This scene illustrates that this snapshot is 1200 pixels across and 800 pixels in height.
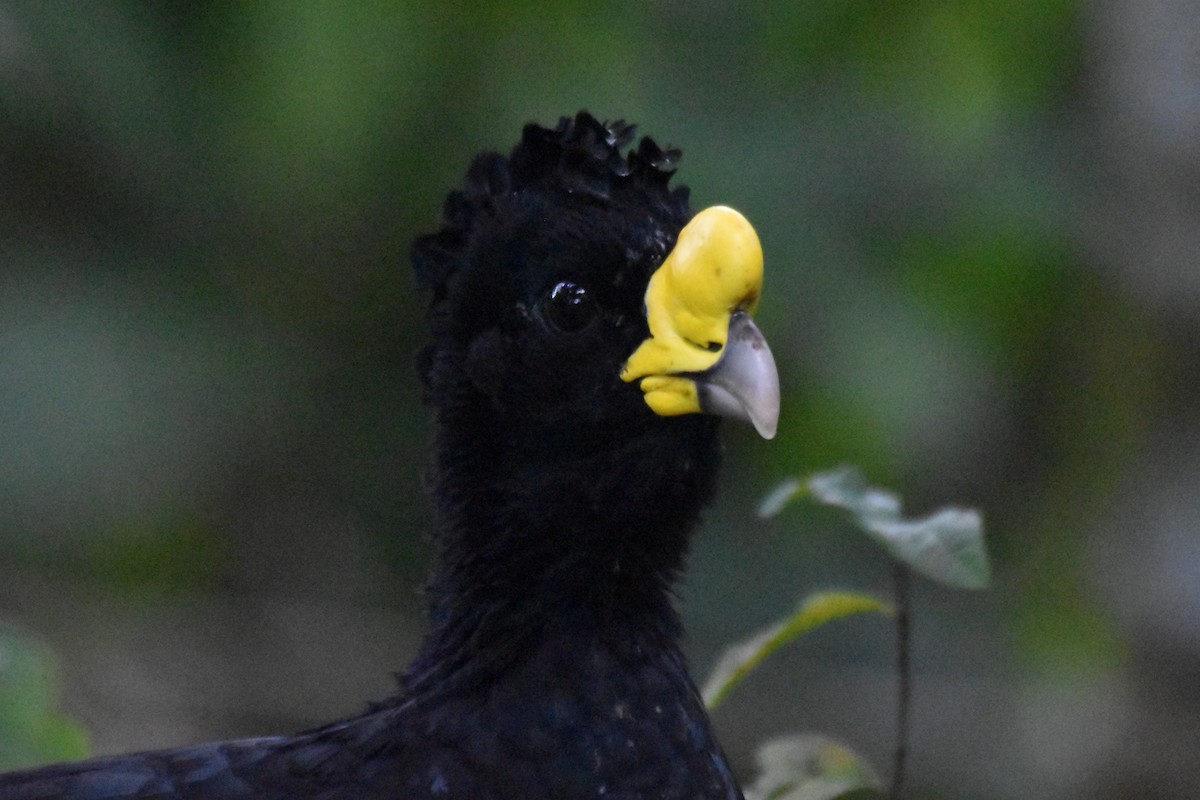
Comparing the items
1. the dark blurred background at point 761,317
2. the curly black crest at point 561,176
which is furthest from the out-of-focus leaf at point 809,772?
the dark blurred background at point 761,317

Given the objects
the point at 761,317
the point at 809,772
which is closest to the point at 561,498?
the point at 809,772

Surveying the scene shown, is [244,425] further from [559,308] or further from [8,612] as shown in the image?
[559,308]

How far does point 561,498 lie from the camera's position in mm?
2205

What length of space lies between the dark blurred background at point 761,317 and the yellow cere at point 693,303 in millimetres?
2416

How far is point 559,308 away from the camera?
220 cm

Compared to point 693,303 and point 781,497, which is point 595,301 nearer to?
point 693,303

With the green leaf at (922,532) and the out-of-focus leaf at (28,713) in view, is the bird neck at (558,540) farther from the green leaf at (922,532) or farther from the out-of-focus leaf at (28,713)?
the out-of-focus leaf at (28,713)

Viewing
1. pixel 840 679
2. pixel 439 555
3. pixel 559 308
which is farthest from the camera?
pixel 840 679

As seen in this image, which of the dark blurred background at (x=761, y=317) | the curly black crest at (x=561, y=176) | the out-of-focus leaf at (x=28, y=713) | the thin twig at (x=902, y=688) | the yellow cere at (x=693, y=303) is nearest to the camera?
the yellow cere at (x=693, y=303)

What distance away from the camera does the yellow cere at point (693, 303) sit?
213cm

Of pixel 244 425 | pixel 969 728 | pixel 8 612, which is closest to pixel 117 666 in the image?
pixel 8 612

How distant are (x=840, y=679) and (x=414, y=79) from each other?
7.62 feet

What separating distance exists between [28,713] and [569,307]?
109 centimetres

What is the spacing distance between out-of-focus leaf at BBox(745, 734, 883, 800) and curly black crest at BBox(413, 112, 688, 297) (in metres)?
0.80
